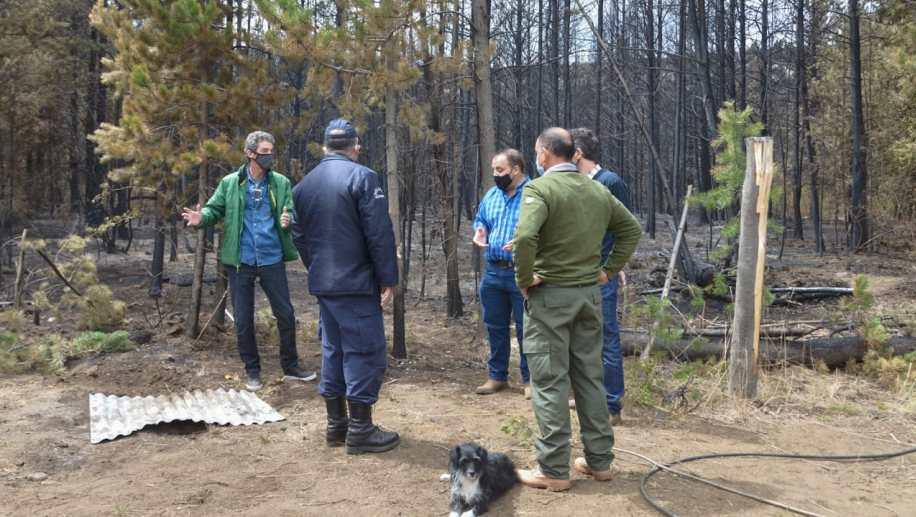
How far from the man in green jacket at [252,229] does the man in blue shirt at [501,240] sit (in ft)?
5.62

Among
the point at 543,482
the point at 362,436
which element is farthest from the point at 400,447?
the point at 543,482

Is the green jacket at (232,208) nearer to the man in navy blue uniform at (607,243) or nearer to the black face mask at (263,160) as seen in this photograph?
the black face mask at (263,160)

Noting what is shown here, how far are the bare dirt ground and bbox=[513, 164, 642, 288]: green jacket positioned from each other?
1.22m

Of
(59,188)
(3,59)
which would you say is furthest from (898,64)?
(59,188)

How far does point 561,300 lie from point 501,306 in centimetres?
205

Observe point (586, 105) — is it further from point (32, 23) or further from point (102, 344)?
point (102, 344)

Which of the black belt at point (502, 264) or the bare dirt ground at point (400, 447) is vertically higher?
the black belt at point (502, 264)

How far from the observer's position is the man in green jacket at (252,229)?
241 inches

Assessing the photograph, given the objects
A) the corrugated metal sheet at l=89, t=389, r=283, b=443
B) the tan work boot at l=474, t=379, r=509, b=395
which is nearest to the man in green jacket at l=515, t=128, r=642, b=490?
the tan work boot at l=474, t=379, r=509, b=395

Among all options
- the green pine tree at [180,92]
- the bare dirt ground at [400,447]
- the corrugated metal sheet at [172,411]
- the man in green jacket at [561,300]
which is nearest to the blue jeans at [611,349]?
the bare dirt ground at [400,447]

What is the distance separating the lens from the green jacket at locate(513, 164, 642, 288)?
12.3 ft

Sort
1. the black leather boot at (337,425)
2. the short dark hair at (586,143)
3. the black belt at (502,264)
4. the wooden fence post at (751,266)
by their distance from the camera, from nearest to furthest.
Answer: the black leather boot at (337,425)
the short dark hair at (586,143)
the black belt at (502,264)
the wooden fence post at (751,266)

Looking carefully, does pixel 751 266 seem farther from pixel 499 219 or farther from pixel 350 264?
pixel 350 264

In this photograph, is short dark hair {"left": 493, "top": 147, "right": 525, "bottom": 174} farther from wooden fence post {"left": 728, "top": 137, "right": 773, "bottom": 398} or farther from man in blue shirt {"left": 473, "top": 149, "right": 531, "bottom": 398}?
wooden fence post {"left": 728, "top": 137, "right": 773, "bottom": 398}
